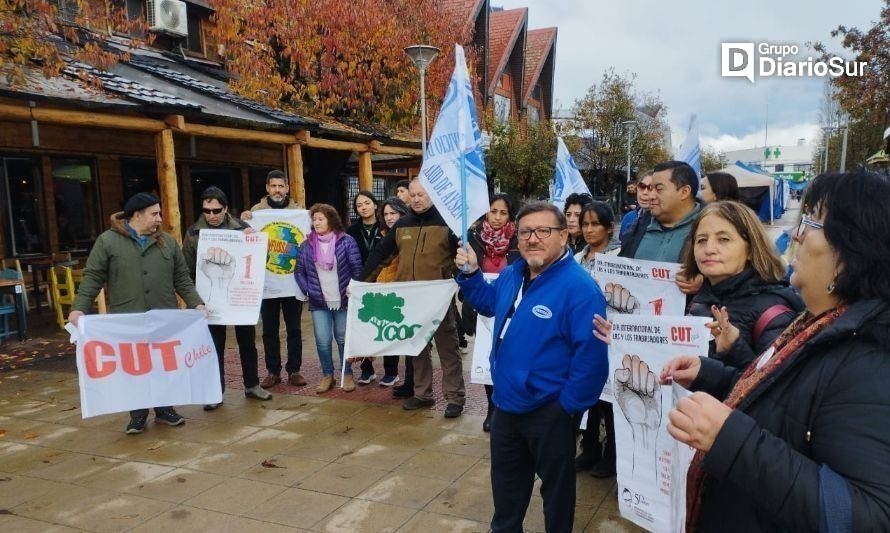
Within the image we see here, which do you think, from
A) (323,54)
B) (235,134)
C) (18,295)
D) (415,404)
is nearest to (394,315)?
(415,404)

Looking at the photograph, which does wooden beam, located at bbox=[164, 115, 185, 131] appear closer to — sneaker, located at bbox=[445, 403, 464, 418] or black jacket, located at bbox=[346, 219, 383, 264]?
black jacket, located at bbox=[346, 219, 383, 264]

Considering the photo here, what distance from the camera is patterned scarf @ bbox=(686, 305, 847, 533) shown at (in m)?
1.38

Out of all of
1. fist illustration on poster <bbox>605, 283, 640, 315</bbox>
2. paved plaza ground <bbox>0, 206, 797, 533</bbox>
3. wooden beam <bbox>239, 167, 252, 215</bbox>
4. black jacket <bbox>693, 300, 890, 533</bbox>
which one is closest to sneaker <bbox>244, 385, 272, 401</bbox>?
paved plaza ground <bbox>0, 206, 797, 533</bbox>

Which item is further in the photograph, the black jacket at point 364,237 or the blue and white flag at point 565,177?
the blue and white flag at point 565,177

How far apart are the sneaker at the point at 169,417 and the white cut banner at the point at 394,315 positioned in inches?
60.6

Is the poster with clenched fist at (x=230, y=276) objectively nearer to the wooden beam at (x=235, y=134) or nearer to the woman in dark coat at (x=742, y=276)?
the woman in dark coat at (x=742, y=276)

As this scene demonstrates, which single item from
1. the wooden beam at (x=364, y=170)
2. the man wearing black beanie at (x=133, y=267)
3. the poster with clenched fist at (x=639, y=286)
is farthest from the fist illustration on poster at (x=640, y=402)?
the wooden beam at (x=364, y=170)

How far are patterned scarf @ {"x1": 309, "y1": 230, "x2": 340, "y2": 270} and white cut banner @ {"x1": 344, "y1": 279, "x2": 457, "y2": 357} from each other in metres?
0.48

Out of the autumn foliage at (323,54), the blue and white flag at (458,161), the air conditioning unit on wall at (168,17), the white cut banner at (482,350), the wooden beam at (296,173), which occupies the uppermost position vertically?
the air conditioning unit on wall at (168,17)

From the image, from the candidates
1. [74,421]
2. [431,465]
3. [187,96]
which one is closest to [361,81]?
[187,96]

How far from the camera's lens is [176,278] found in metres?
5.34

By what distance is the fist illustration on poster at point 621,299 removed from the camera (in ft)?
11.9

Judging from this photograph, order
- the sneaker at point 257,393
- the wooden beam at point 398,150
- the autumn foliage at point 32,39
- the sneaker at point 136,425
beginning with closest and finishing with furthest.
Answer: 1. the sneaker at point 136,425
2. the sneaker at point 257,393
3. the autumn foliage at point 32,39
4. the wooden beam at point 398,150

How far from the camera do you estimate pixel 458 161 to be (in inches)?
150
